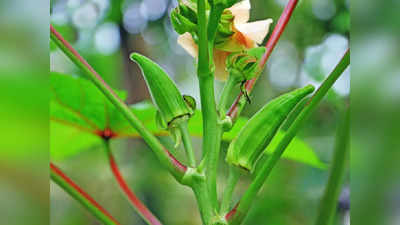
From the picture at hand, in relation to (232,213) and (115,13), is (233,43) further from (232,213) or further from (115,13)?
(115,13)

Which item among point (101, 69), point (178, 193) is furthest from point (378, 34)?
point (178, 193)


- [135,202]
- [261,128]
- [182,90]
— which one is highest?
[261,128]

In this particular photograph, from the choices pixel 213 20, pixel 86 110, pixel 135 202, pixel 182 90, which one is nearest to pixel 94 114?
pixel 86 110

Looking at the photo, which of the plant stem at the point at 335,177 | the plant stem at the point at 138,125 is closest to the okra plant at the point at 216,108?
the plant stem at the point at 138,125

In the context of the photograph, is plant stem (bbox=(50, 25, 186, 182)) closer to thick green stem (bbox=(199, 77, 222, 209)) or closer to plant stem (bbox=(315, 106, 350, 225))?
thick green stem (bbox=(199, 77, 222, 209))

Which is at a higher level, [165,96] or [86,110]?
[165,96]

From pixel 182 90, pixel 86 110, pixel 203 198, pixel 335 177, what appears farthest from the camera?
pixel 182 90

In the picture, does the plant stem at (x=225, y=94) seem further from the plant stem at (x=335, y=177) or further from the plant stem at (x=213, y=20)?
the plant stem at (x=335, y=177)

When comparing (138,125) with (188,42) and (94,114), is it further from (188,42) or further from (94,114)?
(94,114)
